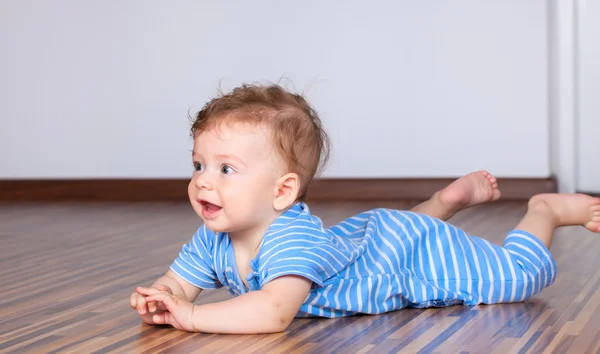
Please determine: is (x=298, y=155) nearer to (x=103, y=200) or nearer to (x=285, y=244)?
(x=285, y=244)

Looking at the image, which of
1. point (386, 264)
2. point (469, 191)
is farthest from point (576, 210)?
point (386, 264)

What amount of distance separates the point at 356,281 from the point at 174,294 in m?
0.24

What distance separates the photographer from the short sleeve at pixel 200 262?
1.26m

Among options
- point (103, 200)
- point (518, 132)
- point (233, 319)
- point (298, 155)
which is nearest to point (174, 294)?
point (233, 319)

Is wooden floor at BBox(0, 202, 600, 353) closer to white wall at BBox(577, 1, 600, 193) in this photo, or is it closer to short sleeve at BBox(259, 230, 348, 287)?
short sleeve at BBox(259, 230, 348, 287)

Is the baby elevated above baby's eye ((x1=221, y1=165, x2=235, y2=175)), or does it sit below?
below

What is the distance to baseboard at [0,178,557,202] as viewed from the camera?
2713 mm

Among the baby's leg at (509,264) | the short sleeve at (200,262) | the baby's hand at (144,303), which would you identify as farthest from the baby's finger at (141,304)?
the baby's leg at (509,264)

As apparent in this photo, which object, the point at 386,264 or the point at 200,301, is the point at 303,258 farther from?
the point at 200,301

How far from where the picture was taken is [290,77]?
2916mm

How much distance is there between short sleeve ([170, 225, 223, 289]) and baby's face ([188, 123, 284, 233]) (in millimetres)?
90

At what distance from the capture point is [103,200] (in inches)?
122

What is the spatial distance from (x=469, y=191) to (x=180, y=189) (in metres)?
1.65

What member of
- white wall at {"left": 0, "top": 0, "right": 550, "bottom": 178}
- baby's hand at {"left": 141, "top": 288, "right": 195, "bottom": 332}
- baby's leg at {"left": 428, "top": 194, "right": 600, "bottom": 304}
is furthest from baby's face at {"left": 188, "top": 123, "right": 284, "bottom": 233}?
white wall at {"left": 0, "top": 0, "right": 550, "bottom": 178}
